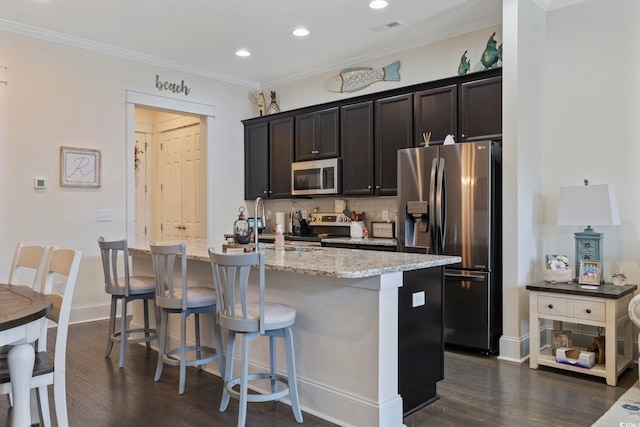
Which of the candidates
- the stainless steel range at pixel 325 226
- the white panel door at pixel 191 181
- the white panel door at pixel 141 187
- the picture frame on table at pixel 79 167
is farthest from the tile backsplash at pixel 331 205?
the picture frame on table at pixel 79 167

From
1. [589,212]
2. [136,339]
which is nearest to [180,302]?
[136,339]

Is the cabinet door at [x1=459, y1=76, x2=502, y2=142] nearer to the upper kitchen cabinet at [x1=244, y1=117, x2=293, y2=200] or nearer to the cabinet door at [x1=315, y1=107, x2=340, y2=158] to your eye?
the cabinet door at [x1=315, y1=107, x2=340, y2=158]

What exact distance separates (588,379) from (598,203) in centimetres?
126

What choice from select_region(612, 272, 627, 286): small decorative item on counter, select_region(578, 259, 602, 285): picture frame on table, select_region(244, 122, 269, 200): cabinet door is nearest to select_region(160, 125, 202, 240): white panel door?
select_region(244, 122, 269, 200): cabinet door

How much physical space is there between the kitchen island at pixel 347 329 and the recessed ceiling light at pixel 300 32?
269cm

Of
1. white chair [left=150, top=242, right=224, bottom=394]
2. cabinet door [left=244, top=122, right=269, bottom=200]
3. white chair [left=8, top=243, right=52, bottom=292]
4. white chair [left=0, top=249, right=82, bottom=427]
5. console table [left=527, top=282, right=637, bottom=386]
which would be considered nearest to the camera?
white chair [left=0, top=249, right=82, bottom=427]

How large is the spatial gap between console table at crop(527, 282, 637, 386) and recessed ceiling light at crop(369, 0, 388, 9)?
262cm

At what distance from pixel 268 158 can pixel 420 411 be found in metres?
4.24

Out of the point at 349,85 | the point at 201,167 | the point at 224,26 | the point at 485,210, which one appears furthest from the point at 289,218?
the point at 485,210

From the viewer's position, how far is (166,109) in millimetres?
5832

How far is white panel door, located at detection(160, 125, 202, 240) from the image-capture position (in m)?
6.78

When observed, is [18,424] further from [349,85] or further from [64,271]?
[349,85]

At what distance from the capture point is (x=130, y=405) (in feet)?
9.48

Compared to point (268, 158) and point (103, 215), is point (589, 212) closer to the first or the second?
point (268, 158)
